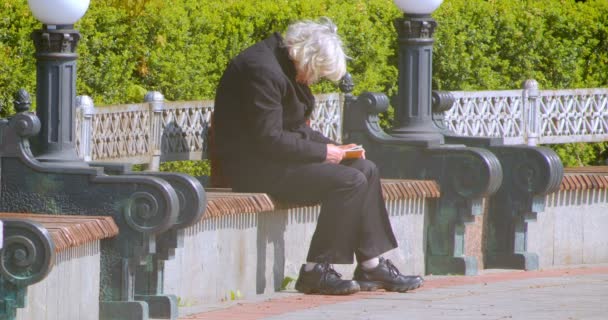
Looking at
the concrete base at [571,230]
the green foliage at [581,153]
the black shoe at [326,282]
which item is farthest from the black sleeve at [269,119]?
the green foliage at [581,153]

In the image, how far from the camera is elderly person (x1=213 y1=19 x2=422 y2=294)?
7.98 metres

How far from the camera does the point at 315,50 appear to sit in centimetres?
807

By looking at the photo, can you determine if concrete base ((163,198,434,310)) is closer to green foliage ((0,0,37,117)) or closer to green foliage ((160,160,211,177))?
green foliage ((160,160,211,177))

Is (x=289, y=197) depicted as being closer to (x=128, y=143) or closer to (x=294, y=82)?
(x=294, y=82)

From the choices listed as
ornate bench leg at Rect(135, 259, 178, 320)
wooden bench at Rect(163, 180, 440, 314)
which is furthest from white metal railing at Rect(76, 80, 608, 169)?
ornate bench leg at Rect(135, 259, 178, 320)

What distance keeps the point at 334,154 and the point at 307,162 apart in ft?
0.46

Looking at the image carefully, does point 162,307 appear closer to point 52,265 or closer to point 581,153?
point 52,265

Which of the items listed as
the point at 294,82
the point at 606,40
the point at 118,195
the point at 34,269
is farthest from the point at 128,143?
the point at 606,40

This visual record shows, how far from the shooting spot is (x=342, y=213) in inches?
314

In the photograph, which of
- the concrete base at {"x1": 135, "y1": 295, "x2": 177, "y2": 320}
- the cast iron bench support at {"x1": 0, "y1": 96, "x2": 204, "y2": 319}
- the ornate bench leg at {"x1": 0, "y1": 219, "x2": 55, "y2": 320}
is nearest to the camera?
the ornate bench leg at {"x1": 0, "y1": 219, "x2": 55, "y2": 320}

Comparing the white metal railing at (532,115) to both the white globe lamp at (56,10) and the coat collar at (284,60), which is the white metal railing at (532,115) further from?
the white globe lamp at (56,10)

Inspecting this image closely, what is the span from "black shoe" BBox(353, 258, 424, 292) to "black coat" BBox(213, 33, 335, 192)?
617mm

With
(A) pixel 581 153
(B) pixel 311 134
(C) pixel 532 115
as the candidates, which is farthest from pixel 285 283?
(A) pixel 581 153

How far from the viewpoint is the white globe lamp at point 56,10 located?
7.34m
